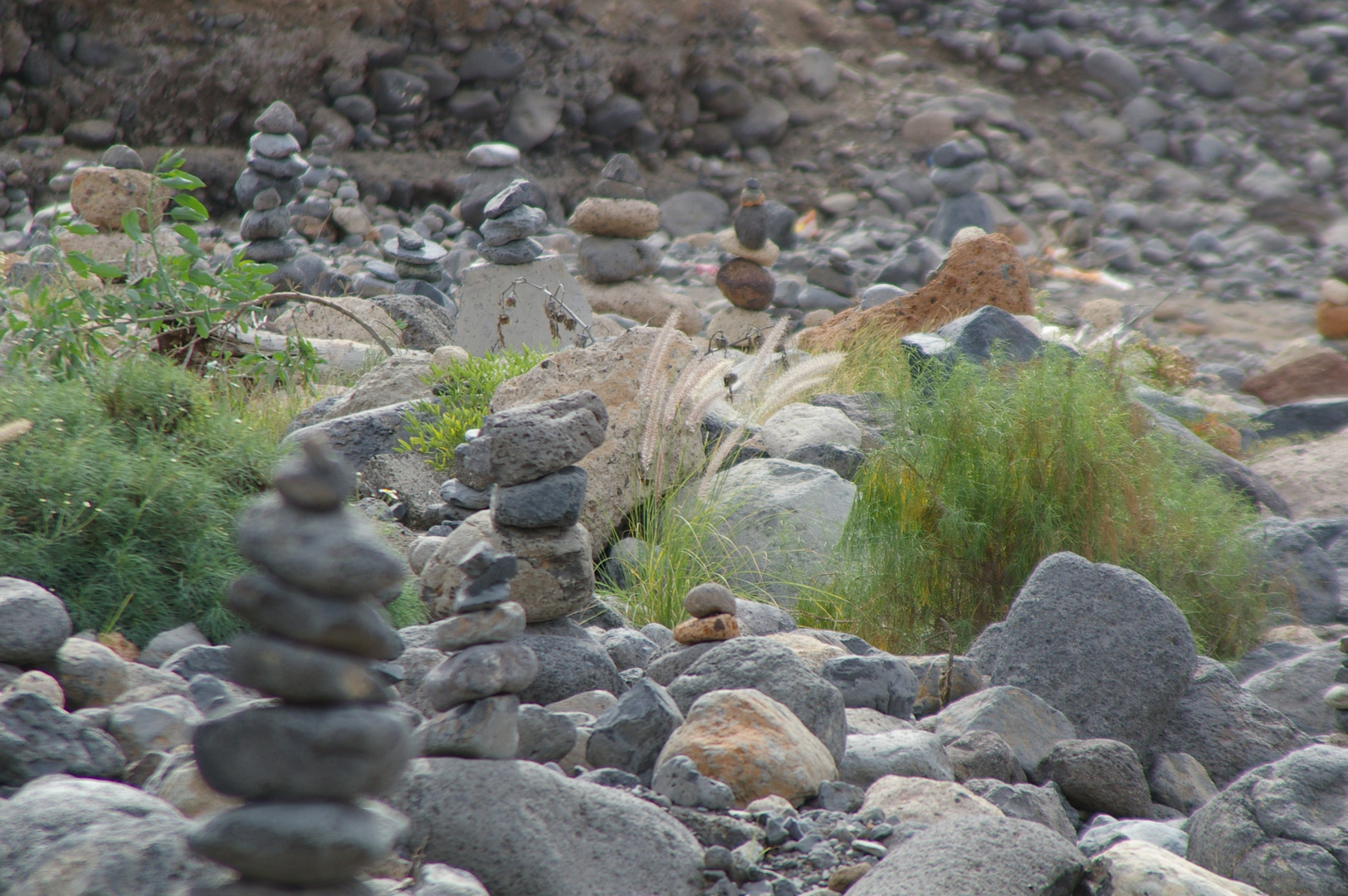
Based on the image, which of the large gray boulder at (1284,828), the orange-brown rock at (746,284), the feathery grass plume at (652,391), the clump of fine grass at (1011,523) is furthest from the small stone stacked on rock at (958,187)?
the large gray boulder at (1284,828)

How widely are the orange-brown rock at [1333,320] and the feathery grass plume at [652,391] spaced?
11025 millimetres

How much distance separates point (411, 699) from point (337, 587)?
64.2 inches

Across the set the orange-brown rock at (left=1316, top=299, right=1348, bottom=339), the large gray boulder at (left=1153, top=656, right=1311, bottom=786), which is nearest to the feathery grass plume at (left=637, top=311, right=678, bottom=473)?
the large gray boulder at (left=1153, top=656, right=1311, bottom=786)

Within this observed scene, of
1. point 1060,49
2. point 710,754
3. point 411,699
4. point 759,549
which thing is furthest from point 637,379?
point 1060,49

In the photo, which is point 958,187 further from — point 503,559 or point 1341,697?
point 503,559

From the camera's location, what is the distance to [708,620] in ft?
10.6

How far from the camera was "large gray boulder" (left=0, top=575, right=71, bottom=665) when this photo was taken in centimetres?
238

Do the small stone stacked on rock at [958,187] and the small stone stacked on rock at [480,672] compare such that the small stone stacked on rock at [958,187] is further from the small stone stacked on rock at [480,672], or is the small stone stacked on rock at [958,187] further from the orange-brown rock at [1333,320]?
the small stone stacked on rock at [480,672]

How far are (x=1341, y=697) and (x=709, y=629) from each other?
80.0 inches

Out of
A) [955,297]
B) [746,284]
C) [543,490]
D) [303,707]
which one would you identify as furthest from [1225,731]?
[746,284]

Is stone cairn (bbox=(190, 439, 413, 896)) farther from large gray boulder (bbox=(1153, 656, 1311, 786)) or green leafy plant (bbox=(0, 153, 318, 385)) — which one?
green leafy plant (bbox=(0, 153, 318, 385))

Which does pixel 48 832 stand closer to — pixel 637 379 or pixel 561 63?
pixel 637 379

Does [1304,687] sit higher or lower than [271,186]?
lower

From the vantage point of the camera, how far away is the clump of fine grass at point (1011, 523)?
461 centimetres
